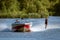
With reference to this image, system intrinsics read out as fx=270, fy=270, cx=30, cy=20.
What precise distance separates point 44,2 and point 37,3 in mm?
7576

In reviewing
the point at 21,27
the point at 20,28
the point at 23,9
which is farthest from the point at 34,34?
the point at 23,9

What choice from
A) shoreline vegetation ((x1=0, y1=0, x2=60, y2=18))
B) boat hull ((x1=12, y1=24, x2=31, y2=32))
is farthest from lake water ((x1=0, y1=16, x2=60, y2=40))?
shoreline vegetation ((x1=0, y1=0, x2=60, y2=18))

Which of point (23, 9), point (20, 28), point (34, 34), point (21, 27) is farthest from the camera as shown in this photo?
point (23, 9)

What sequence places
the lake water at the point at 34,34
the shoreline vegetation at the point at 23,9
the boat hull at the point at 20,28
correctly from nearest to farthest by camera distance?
the lake water at the point at 34,34
the boat hull at the point at 20,28
the shoreline vegetation at the point at 23,9

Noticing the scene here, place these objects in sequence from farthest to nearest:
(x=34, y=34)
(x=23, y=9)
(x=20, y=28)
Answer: (x=23, y=9)
(x=20, y=28)
(x=34, y=34)

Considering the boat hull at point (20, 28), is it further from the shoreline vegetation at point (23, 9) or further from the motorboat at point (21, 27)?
the shoreline vegetation at point (23, 9)

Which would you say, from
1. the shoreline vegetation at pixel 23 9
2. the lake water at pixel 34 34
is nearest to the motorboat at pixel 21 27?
the lake water at pixel 34 34

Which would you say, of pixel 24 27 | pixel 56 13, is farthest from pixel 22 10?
pixel 24 27

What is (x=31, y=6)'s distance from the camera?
90.7 meters

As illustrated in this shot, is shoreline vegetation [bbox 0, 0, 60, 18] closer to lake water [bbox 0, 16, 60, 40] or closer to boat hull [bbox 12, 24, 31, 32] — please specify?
lake water [bbox 0, 16, 60, 40]

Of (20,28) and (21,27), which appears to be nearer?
(21,27)

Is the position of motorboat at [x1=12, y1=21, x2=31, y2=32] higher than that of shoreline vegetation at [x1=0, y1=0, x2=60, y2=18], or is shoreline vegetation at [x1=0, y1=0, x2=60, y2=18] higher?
motorboat at [x1=12, y1=21, x2=31, y2=32]

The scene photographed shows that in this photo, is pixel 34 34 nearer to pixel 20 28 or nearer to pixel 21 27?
pixel 21 27

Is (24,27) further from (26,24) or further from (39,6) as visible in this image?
(39,6)
